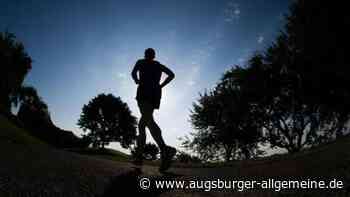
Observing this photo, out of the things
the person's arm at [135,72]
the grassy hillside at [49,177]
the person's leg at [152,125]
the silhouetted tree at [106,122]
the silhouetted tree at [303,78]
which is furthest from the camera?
the silhouetted tree at [106,122]

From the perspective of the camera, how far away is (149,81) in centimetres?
538

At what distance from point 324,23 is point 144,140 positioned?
48.4ft

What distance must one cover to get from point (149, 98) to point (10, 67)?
37834 millimetres

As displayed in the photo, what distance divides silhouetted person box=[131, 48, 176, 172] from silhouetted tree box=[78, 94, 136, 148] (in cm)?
4614

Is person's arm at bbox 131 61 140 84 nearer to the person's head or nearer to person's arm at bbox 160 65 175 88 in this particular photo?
the person's head

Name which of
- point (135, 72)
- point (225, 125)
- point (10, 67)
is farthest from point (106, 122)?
point (135, 72)

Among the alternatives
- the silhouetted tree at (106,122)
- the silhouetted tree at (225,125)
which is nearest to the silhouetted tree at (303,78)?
the silhouetted tree at (225,125)

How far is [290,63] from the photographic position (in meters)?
21.2

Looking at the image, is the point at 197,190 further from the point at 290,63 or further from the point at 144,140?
the point at 290,63

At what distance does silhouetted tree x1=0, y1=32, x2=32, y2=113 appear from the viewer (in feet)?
106

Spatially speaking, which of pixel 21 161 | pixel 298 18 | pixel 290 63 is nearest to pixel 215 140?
pixel 290 63

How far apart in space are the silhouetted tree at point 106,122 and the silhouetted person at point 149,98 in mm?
46141

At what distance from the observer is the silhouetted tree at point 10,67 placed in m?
32.2

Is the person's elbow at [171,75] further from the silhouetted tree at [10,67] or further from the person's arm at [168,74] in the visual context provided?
the silhouetted tree at [10,67]
